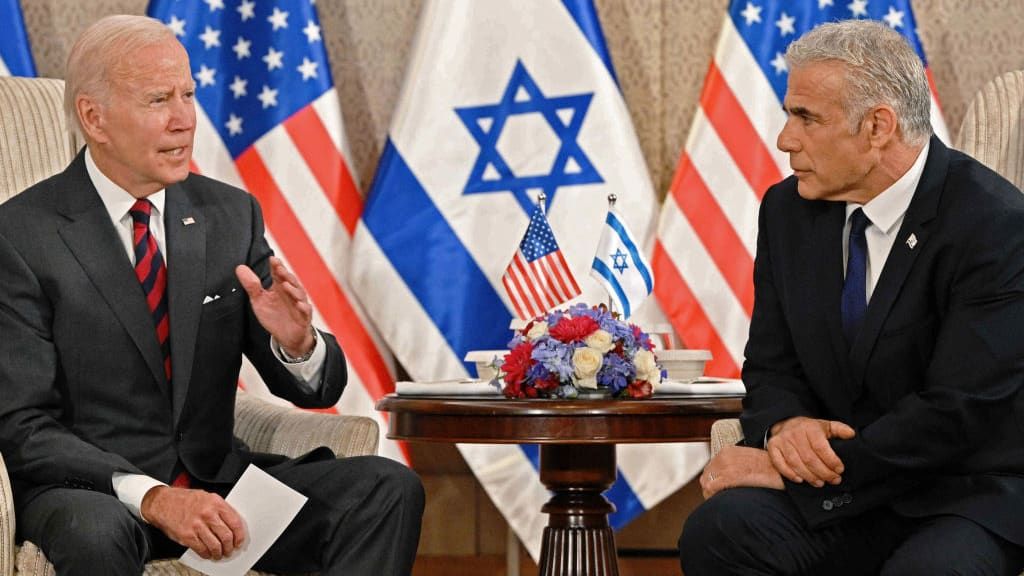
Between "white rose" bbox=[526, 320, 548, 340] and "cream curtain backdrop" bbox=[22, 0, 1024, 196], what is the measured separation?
1377mm

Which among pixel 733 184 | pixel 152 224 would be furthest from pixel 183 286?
pixel 733 184

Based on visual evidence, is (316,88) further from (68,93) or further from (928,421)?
(928,421)

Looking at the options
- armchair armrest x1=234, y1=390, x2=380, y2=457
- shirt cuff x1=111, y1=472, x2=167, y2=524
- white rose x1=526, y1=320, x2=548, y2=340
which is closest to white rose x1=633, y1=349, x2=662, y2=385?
white rose x1=526, y1=320, x2=548, y2=340

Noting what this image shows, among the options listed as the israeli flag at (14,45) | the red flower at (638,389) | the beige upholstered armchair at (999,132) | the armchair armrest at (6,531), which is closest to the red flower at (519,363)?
the red flower at (638,389)

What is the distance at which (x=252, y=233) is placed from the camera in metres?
3.00

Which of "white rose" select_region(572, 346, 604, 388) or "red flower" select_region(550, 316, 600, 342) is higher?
"red flower" select_region(550, 316, 600, 342)

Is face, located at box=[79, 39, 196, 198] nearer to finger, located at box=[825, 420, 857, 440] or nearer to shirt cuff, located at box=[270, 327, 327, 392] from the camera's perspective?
shirt cuff, located at box=[270, 327, 327, 392]

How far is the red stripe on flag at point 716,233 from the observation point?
4195 mm

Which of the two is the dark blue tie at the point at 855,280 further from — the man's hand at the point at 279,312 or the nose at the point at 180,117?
the nose at the point at 180,117

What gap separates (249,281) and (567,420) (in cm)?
76

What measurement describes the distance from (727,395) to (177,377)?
1.27 m

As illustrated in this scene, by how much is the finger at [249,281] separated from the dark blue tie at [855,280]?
115cm

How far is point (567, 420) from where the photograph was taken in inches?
117

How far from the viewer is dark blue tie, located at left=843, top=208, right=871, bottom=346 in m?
2.55
